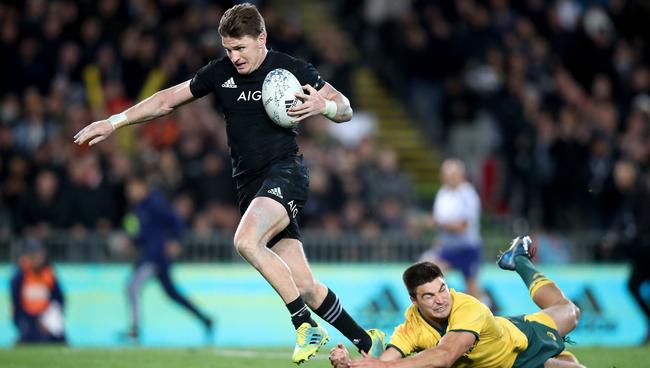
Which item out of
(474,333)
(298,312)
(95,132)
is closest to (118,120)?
(95,132)

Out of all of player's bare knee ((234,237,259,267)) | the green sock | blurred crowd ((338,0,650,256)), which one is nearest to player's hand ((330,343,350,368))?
player's bare knee ((234,237,259,267))

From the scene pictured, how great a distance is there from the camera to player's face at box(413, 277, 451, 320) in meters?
8.86

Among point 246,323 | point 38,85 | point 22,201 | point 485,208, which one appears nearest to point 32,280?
point 22,201

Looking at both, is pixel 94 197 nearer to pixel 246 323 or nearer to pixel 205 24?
pixel 246 323

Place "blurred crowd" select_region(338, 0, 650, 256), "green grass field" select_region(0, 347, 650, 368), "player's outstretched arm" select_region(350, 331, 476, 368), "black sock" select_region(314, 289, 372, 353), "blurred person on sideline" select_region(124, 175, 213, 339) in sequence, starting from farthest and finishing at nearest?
"blurred crowd" select_region(338, 0, 650, 256) < "blurred person on sideline" select_region(124, 175, 213, 339) < "green grass field" select_region(0, 347, 650, 368) < "black sock" select_region(314, 289, 372, 353) < "player's outstretched arm" select_region(350, 331, 476, 368)

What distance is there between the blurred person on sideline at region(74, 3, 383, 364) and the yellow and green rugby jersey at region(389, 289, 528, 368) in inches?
19.6

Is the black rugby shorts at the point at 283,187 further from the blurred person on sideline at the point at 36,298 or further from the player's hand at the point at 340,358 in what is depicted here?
the blurred person on sideline at the point at 36,298

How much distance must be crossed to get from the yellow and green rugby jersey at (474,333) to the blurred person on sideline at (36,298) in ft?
24.8

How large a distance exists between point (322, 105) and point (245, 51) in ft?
2.41

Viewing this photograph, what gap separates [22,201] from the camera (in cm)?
1670

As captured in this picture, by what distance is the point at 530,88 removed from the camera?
21.6m

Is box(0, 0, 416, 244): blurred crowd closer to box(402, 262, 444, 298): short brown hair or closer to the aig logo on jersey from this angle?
the aig logo on jersey

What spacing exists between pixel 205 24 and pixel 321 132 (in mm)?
2644

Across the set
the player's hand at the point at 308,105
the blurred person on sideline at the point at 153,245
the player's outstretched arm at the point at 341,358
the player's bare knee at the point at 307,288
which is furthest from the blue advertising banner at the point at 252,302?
the player's hand at the point at 308,105
